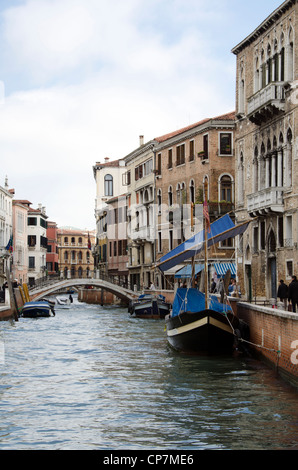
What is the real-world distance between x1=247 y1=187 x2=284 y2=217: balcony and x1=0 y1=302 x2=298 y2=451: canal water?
745 centimetres

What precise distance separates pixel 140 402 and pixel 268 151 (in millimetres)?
16177

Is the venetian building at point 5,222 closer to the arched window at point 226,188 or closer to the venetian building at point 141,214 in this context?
the venetian building at point 141,214

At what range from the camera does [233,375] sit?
1434 centimetres

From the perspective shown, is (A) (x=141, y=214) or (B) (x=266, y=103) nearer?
(B) (x=266, y=103)

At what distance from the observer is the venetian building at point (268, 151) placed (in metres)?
24.4

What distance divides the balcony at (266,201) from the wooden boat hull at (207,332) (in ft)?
27.7

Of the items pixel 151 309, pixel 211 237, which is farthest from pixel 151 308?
pixel 211 237

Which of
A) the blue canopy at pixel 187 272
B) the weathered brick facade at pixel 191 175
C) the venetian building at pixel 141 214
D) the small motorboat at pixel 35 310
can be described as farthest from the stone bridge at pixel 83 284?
the blue canopy at pixel 187 272

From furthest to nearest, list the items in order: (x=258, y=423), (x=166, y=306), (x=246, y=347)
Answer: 1. (x=166, y=306)
2. (x=246, y=347)
3. (x=258, y=423)

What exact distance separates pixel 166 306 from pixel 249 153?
9215 mm

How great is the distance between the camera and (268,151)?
26359mm

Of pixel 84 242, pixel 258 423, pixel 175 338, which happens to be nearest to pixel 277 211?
pixel 175 338

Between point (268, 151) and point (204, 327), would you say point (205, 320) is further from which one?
point (268, 151)
